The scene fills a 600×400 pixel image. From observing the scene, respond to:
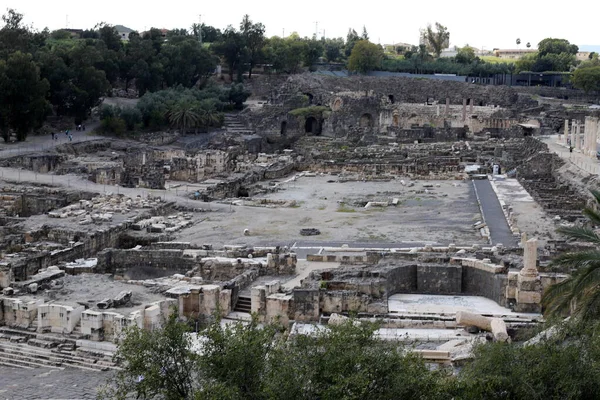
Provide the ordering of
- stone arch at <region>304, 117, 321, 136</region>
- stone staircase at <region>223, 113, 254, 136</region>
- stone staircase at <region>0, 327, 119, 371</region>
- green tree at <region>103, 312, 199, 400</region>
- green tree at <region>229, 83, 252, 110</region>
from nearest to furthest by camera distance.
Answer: green tree at <region>103, 312, 199, 400</region>, stone staircase at <region>0, 327, 119, 371</region>, stone staircase at <region>223, 113, 254, 136</region>, stone arch at <region>304, 117, 321, 136</region>, green tree at <region>229, 83, 252, 110</region>

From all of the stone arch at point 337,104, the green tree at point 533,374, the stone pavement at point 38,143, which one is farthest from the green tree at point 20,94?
the green tree at point 533,374

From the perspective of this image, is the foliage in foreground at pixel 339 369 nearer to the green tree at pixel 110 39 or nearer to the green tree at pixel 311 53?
the green tree at pixel 110 39

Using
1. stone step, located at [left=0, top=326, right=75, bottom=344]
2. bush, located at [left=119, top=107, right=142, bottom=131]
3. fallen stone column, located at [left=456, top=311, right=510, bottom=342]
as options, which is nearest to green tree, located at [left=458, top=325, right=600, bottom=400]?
fallen stone column, located at [left=456, top=311, right=510, bottom=342]

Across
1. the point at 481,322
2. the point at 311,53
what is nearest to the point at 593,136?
the point at 481,322

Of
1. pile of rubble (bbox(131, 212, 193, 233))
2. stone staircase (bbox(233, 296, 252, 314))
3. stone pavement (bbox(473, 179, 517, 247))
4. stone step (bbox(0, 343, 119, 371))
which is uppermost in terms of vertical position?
pile of rubble (bbox(131, 212, 193, 233))

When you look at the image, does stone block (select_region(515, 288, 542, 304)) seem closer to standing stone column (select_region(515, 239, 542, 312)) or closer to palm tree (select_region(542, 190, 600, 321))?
standing stone column (select_region(515, 239, 542, 312))

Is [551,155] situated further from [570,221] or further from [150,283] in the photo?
[150,283]

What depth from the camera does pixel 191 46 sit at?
87.8 metres

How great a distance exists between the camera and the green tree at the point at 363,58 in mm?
111606

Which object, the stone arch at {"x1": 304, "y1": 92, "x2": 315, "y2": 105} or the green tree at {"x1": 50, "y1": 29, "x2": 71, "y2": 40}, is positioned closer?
the stone arch at {"x1": 304, "y1": 92, "x2": 315, "y2": 105}

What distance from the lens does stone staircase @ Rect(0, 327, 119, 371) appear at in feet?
76.3

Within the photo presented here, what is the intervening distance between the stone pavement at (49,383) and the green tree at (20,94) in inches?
1581

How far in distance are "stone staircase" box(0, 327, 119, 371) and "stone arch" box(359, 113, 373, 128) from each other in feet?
207

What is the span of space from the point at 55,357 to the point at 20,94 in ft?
132
